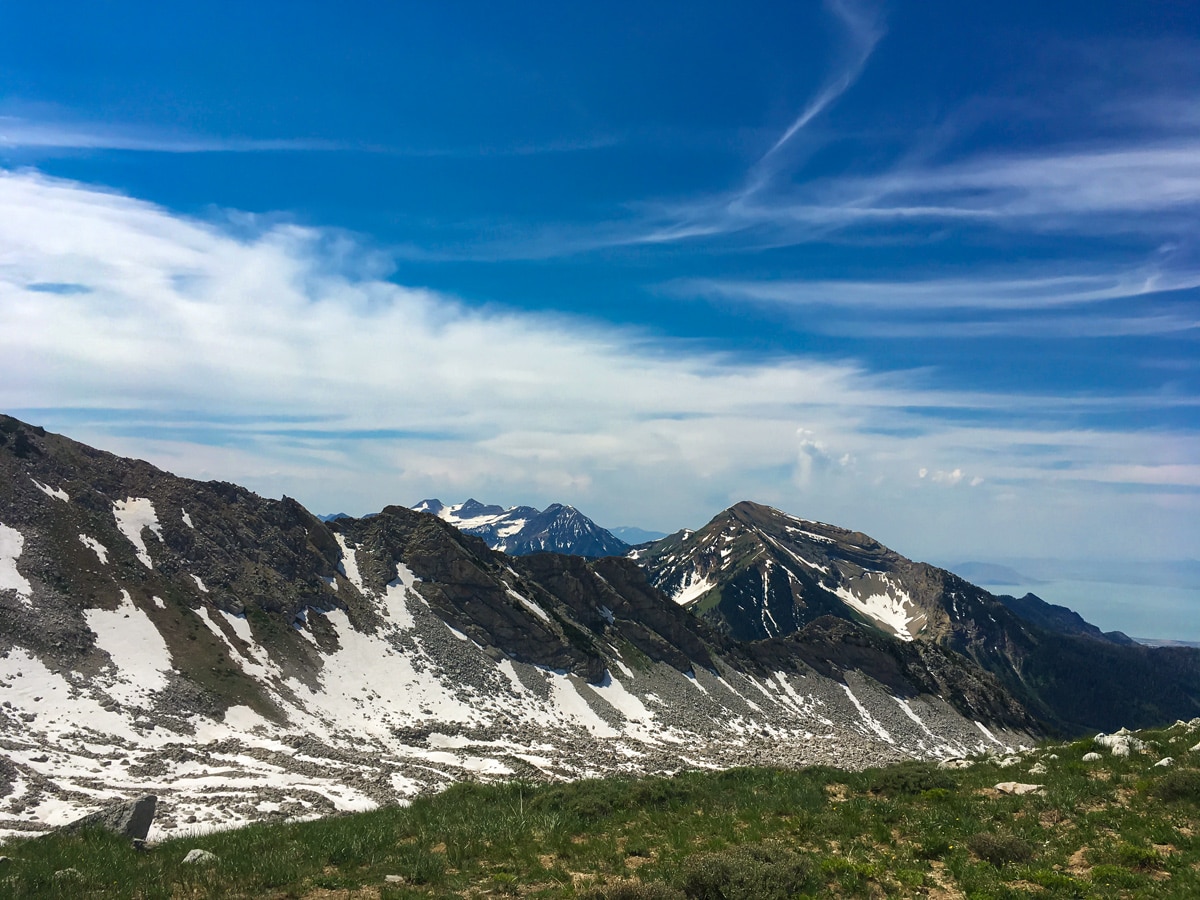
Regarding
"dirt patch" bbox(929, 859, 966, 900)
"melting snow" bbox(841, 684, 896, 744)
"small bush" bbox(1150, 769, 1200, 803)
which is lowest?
"melting snow" bbox(841, 684, 896, 744)

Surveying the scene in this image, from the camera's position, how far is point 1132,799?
57.9 ft

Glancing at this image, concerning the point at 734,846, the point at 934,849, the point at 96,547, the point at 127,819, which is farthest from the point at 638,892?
the point at 96,547

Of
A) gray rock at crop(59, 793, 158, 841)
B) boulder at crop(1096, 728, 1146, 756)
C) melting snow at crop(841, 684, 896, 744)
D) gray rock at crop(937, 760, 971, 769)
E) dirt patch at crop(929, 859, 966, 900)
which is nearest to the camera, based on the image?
dirt patch at crop(929, 859, 966, 900)

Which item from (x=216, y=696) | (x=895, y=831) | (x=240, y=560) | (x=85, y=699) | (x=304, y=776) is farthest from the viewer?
(x=240, y=560)

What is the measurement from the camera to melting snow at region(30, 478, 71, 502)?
93.9 meters

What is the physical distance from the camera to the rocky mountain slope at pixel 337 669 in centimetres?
5991

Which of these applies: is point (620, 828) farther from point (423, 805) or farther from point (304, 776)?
point (304, 776)

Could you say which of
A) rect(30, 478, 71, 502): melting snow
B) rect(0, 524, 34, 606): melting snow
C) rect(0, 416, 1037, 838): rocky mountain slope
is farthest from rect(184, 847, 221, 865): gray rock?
rect(30, 478, 71, 502): melting snow

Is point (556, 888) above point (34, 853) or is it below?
above

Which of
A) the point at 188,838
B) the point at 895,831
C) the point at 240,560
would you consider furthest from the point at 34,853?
the point at 240,560

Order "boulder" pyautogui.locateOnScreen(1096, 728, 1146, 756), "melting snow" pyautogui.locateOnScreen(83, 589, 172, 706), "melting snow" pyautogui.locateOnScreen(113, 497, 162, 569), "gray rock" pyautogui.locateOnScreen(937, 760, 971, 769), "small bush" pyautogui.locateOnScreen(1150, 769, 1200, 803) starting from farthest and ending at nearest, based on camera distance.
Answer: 1. "melting snow" pyautogui.locateOnScreen(113, 497, 162, 569)
2. "melting snow" pyautogui.locateOnScreen(83, 589, 172, 706)
3. "gray rock" pyautogui.locateOnScreen(937, 760, 971, 769)
4. "boulder" pyautogui.locateOnScreen(1096, 728, 1146, 756)
5. "small bush" pyautogui.locateOnScreen(1150, 769, 1200, 803)

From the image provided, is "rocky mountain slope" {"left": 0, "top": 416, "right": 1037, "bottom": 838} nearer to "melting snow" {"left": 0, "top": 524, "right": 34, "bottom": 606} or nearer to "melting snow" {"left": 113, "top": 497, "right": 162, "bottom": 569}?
"melting snow" {"left": 0, "top": 524, "right": 34, "bottom": 606}

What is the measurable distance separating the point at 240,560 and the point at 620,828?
106 metres

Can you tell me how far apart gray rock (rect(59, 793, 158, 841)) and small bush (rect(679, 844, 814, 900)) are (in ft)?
58.9
